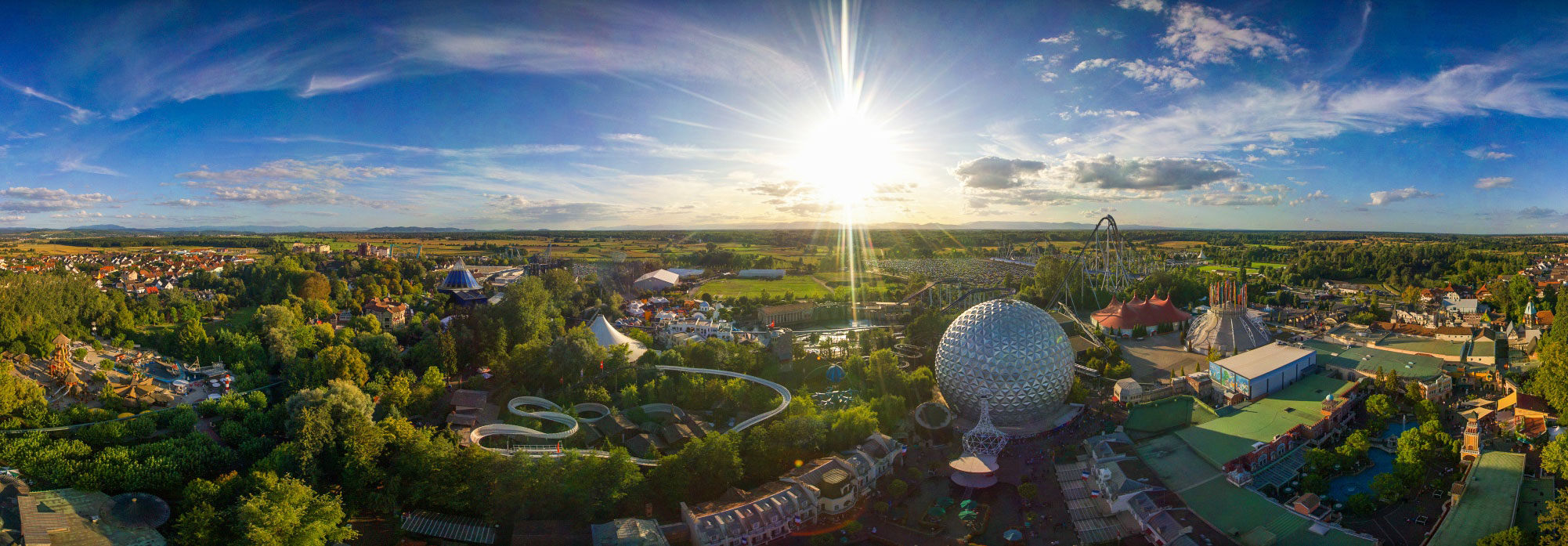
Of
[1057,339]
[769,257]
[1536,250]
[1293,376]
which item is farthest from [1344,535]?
[1536,250]

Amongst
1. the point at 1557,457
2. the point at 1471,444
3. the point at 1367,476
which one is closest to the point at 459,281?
the point at 1367,476

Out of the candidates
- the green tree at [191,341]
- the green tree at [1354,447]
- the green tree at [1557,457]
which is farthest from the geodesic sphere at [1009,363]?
the green tree at [191,341]

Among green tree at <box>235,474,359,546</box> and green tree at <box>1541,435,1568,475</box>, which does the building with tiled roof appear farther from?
green tree at <box>235,474,359,546</box>

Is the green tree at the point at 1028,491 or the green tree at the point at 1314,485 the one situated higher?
the green tree at the point at 1314,485

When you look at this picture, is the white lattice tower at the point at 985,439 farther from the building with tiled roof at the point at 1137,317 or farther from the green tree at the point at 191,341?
the green tree at the point at 191,341

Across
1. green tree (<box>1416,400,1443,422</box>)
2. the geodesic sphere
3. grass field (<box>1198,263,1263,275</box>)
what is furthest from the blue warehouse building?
grass field (<box>1198,263,1263,275</box>)

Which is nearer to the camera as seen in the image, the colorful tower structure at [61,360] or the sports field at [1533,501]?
the sports field at [1533,501]
